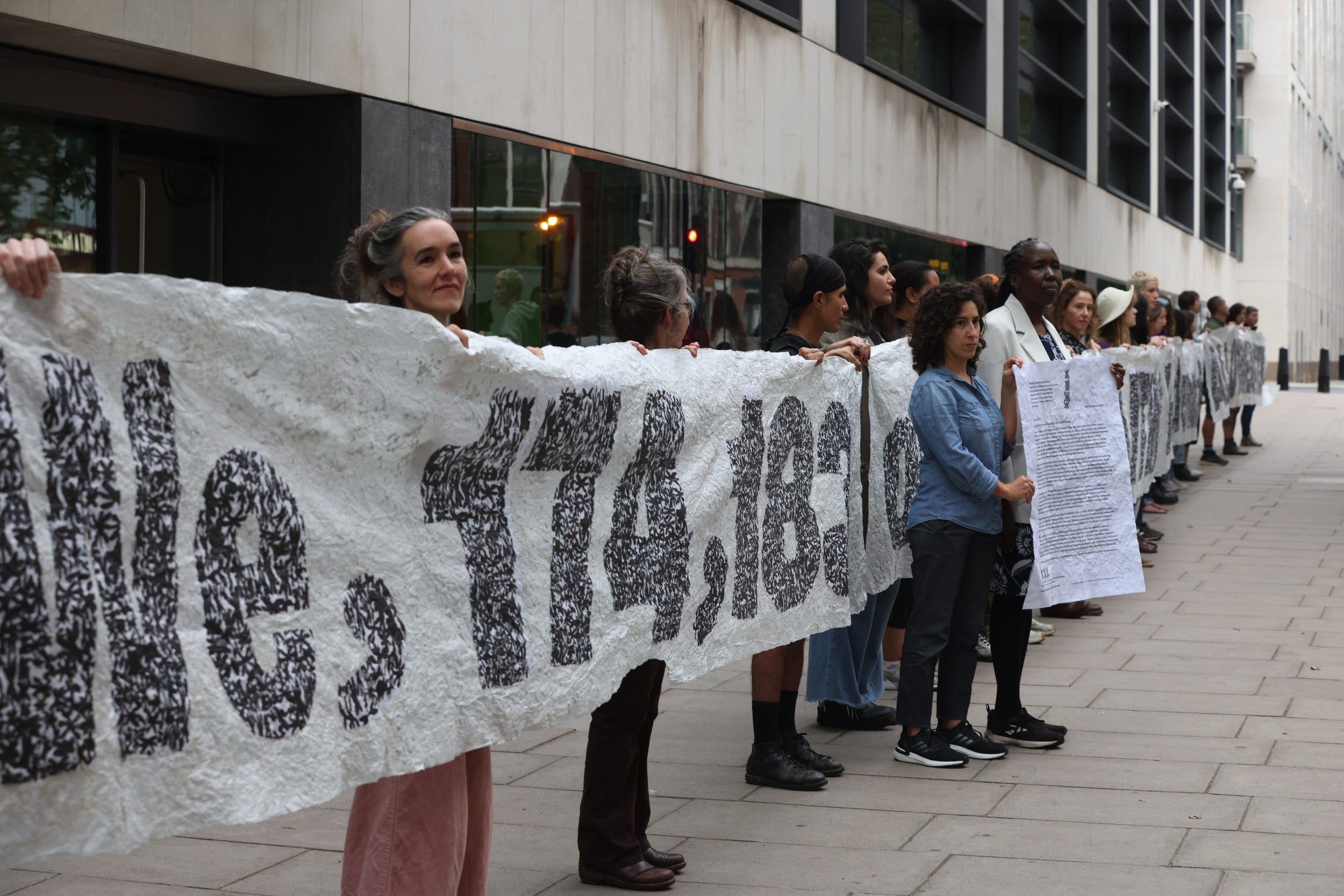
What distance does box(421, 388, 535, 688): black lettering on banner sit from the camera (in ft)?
13.2

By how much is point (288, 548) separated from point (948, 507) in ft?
11.4

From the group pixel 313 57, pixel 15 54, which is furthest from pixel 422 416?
pixel 313 57

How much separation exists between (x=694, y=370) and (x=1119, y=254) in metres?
34.7

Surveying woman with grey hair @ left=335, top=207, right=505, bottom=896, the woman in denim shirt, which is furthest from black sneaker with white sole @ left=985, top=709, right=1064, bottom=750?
woman with grey hair @ left=335, top=207, right=505, bottom=896

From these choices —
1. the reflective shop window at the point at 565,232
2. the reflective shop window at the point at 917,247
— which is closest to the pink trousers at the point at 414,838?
the reflective shop window at the point at 565,232

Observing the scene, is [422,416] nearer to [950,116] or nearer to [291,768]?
[291,768]

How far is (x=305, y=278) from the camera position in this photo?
1006 cm

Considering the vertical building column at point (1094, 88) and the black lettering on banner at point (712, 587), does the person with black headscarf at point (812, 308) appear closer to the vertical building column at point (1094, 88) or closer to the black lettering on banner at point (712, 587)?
the black lettering on banner at point (712, 587)

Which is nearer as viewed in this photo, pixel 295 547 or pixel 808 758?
pixel 295 547

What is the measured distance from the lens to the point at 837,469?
664 centimetres

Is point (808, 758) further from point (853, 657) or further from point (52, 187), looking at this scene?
point (52, 187)

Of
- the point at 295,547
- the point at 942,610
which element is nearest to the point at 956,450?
the point at 942,610

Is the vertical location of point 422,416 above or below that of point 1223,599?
above

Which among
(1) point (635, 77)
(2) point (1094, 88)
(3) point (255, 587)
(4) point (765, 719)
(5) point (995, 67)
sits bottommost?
(4) point (765, 719)
